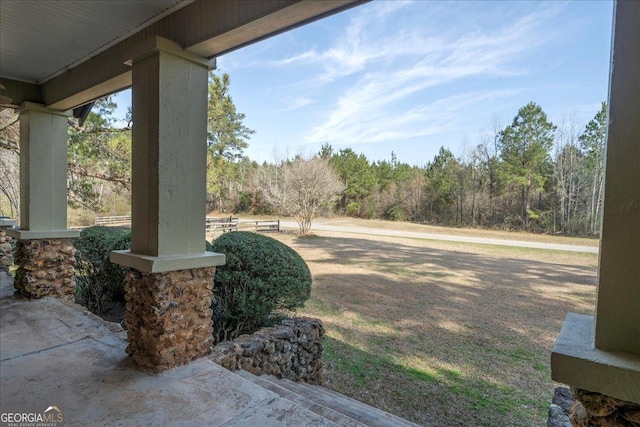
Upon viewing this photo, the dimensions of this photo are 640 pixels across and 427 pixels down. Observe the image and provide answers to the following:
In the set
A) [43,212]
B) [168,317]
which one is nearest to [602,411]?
[168,317]

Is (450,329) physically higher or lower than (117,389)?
lower

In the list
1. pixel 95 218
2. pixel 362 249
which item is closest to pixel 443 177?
pixel 362 249

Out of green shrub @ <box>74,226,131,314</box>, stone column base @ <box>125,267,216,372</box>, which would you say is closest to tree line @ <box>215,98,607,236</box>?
stone column base @ <box>125,267,216,372</box>

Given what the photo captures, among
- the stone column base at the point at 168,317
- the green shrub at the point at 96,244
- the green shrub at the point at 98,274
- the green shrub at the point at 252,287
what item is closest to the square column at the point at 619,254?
the stone column base at the point at 168,317

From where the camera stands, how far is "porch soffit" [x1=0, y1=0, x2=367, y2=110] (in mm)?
2053

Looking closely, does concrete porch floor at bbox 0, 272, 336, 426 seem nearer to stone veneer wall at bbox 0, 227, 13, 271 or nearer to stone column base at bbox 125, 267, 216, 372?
stone column base at bbox 125, 267, 216, 372

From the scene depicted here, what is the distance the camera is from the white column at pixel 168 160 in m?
2.39

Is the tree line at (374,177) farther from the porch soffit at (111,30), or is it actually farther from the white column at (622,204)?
the white column at (622,204)

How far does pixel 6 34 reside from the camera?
2920mm

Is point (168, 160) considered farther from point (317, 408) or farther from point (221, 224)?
point (221, 224)

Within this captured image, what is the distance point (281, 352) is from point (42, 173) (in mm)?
3822

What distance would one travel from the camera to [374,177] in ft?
89.7

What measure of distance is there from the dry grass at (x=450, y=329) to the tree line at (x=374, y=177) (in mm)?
1965

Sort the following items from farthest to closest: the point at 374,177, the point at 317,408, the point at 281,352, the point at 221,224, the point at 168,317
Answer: the point at 374,177 → the point at 221,224 → the point at 281,352 → the point at 168,317 → the point at 317,408
